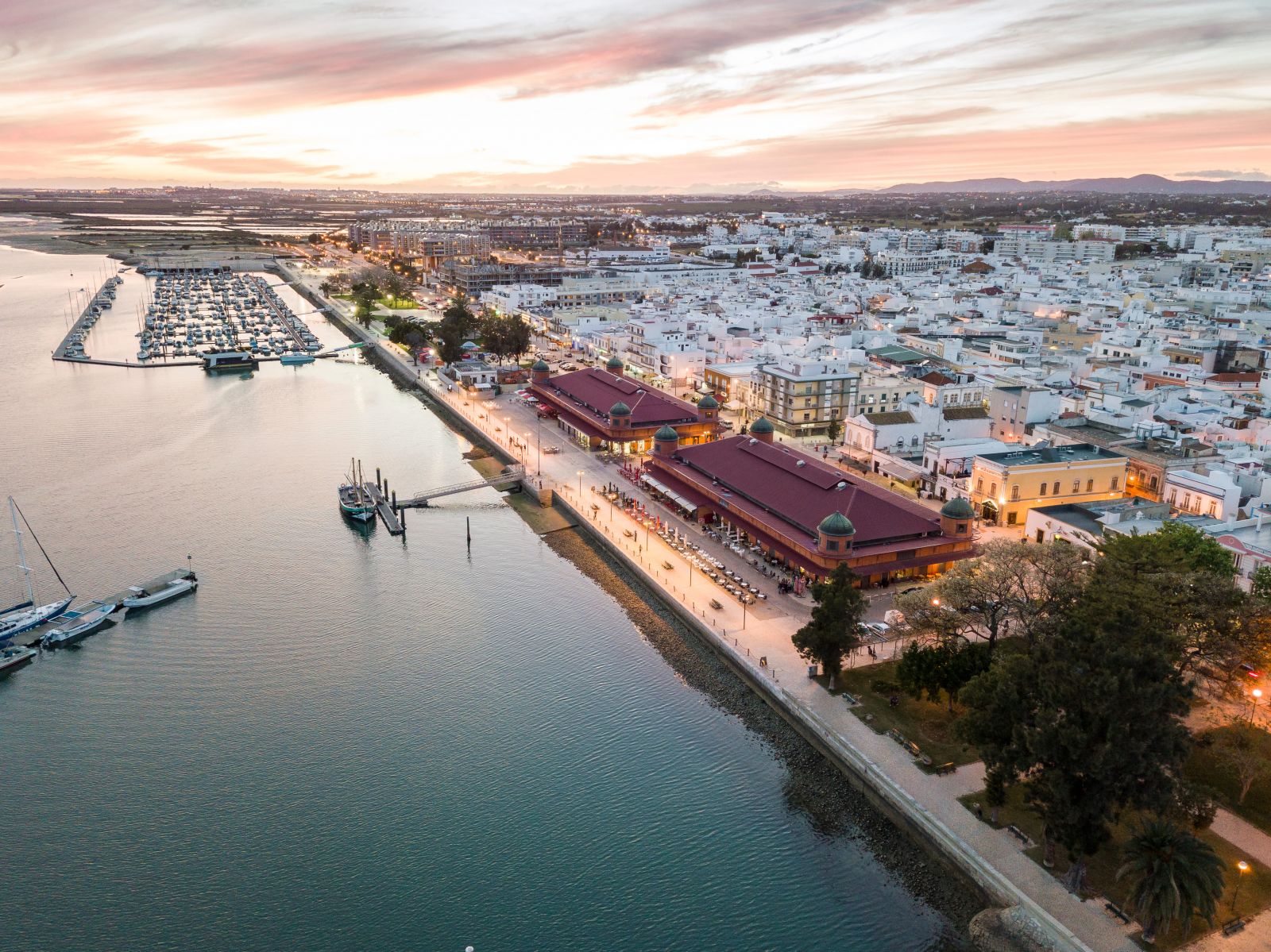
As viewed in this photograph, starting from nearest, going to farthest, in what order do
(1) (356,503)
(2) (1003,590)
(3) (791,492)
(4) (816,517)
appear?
(2) (1003,590), (4) (816,517), (3) (791,492), (1) (356,503)

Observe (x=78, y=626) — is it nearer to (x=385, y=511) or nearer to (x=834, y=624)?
(x=385, y=511)

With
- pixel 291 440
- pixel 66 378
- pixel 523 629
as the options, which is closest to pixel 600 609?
pixel 523 629

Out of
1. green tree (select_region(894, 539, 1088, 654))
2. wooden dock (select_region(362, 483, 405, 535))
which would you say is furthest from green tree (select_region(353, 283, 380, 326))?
green tree (select_region(894, 539, 1088, 654))

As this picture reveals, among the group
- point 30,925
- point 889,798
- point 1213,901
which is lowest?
point 30,925

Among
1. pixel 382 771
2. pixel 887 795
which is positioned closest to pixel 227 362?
pixel 382 771

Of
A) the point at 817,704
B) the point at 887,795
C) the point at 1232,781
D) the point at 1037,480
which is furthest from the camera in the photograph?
the point at 1037,480

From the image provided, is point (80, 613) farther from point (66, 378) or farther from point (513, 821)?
point (66, 378)
